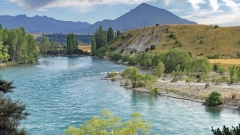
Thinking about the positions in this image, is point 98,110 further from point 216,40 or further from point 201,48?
point 216,40

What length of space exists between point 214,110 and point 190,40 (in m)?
105

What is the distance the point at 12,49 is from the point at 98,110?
94638mm

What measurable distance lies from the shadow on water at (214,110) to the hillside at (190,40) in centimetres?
7739

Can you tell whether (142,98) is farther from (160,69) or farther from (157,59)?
(157,59)

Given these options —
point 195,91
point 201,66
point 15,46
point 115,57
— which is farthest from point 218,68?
point 15,46

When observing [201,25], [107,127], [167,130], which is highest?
[201,25]

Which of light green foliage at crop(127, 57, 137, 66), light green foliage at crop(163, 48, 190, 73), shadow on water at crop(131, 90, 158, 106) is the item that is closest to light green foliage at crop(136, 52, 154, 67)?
light green foliage at crop(127, 57, 137, 66)

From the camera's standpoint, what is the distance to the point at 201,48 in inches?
5394

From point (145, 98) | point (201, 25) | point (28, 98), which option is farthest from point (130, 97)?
point (201, 25)

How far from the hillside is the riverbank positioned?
60.4m

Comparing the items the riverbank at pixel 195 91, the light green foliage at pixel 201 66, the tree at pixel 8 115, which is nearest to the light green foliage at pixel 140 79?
the riverbank at pixel 195 91

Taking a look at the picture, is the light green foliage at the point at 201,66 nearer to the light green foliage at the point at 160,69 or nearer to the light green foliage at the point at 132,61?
the light green foliage at the point at 160,69

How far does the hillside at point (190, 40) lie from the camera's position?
438 ft

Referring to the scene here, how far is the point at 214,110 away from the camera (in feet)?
160
